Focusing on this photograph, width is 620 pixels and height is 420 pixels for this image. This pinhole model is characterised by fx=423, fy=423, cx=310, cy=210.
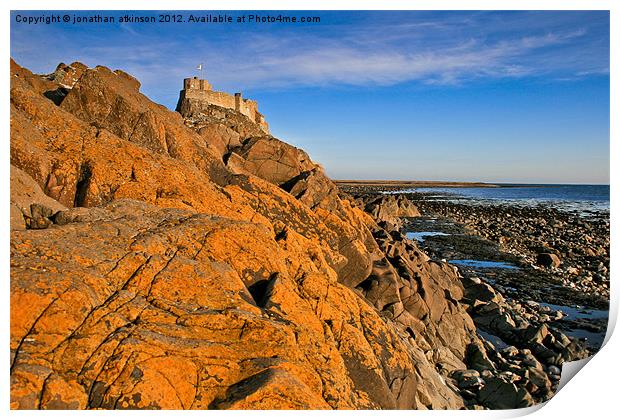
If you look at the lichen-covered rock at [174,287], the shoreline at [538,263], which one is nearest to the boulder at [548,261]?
the shoreline at [538,263]

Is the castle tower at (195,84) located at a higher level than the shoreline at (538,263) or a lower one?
higher

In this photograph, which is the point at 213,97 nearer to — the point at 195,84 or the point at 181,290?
the point at 195,84

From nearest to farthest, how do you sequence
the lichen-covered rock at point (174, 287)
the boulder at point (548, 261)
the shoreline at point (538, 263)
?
the lichen-covered rock at point (174, 287) → the shoreline at point (538, 263) → the boulder at point (548, 261)

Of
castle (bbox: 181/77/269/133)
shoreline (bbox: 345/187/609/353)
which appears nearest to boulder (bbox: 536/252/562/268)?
shoreline (bbox: 345/187/609/353)

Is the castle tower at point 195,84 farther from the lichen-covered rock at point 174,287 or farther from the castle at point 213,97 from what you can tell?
the lichen-covered rock at point 174,287

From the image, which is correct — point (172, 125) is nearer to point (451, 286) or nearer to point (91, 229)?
point (91, 229)

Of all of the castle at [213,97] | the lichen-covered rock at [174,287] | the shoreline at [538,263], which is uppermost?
the castle at [213,97]

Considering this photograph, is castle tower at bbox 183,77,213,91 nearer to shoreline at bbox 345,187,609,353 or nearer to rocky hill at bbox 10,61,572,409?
shoreline at bbox 345,187,609,353

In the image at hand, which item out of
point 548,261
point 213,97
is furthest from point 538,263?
point 213,97
